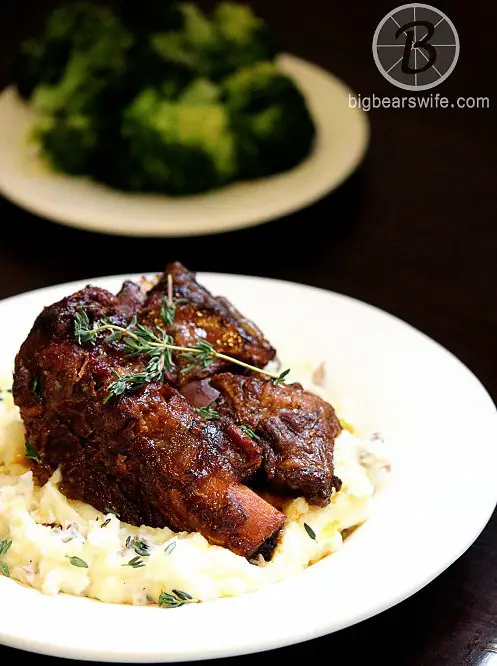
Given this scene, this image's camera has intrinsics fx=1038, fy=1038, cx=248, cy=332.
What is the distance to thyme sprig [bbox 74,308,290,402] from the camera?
398cm

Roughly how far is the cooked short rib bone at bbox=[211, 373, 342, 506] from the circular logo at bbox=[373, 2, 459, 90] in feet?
13.1

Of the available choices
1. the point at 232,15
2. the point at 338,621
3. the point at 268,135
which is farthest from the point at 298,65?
the point at 338,621

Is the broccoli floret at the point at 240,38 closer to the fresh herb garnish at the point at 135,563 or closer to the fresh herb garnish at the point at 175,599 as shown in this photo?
the fresh herb garnish at the point at 135,563

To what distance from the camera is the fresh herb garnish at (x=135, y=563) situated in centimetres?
367

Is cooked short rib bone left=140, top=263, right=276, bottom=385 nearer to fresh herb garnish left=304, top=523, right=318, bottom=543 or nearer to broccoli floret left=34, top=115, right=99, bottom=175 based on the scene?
fresh herb garnish left=304, top=523, right=318, bottom=543

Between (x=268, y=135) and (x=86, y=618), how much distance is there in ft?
15.0

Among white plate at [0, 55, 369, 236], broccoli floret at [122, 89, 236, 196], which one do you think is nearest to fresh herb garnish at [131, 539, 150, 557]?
white plate at [0, 55, 369, 236]

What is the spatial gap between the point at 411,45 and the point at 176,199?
208 centimetres

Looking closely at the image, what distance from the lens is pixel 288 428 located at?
4070 mm

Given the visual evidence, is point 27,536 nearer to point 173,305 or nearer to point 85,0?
point 173,305

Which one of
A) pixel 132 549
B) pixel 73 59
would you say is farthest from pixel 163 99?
pixel 132 549

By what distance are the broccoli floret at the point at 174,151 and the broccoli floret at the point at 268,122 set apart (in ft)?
0.48

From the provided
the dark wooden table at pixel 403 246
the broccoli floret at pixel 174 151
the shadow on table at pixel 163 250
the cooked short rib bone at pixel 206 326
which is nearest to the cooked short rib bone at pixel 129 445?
the cooked short rib bone at pixel 206 326

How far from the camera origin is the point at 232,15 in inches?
325
